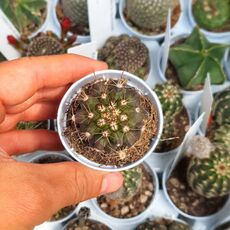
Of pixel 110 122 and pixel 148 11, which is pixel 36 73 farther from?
pixel 148 11

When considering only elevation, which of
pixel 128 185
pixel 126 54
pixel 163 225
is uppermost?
pixel 126 54

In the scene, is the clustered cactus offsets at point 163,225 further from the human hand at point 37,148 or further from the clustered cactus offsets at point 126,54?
the clustered cactus offsets at point 126,54

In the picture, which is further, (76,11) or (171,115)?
(76,11)

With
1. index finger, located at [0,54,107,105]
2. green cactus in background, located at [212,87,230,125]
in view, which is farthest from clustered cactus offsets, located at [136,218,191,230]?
index finger, located at [0,54,107,105]

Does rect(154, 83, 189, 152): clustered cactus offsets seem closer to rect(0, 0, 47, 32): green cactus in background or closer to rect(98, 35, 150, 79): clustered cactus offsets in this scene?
rect(98, 35, 150, 79): clustered cactus offsets

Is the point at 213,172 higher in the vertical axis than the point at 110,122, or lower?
lower

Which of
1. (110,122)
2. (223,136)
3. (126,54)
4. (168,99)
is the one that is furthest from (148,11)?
(110,122)

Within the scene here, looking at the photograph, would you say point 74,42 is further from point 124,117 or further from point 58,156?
point 124,117
